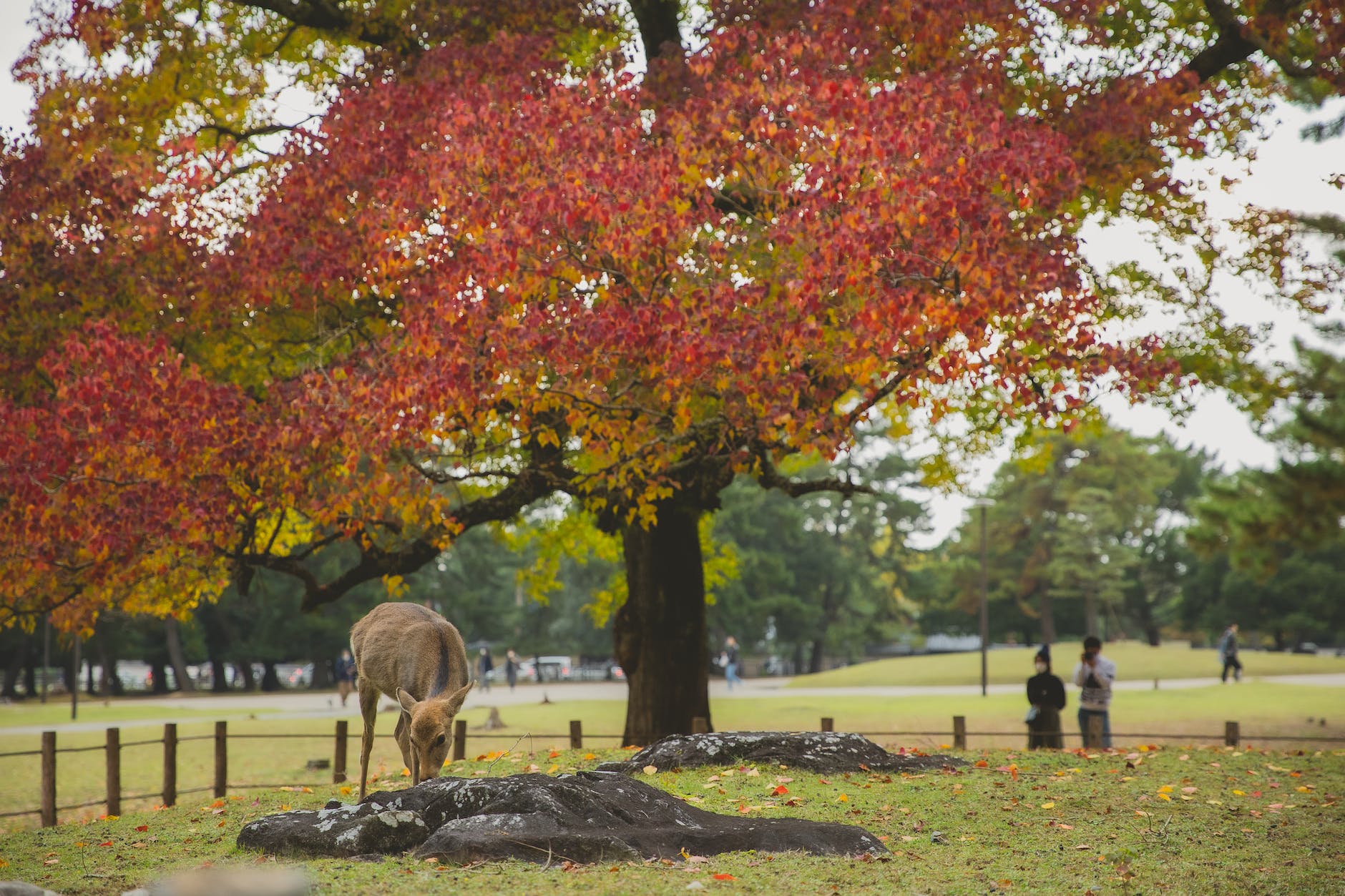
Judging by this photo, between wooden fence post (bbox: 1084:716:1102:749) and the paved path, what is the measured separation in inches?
878

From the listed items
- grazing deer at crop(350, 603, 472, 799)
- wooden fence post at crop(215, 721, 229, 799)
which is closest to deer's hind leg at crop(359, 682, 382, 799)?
grazing deer at crop(350, 603, 472, 799)

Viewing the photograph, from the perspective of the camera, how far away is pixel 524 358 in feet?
42.7

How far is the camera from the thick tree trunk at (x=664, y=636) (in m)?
17.6

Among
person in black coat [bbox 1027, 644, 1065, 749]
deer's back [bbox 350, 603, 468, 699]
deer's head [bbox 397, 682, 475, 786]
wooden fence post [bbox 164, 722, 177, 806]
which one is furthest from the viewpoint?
person in black coat [bbox 1027, 644, 1065, 749]

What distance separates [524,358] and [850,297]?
12.2ft

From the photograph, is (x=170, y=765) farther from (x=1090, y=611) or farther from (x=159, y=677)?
(x=1090, y=611)

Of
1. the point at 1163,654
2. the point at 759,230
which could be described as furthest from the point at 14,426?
the point at 1163,654

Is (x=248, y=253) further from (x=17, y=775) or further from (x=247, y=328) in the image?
(x=17, y=775)

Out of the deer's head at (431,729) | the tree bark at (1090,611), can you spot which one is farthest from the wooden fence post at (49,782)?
the tree bark at (1090,611)

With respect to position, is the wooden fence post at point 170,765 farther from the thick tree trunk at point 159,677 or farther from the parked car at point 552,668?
the parked car at point 552,668

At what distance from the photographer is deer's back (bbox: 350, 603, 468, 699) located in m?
11.0

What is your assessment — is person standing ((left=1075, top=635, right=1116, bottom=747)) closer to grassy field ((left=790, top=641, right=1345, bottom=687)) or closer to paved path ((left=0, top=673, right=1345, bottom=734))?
paved path ((left=0, top=673, right=1345, bottom=734))

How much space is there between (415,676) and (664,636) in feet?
22.9

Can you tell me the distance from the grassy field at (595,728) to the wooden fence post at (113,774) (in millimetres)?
3403
